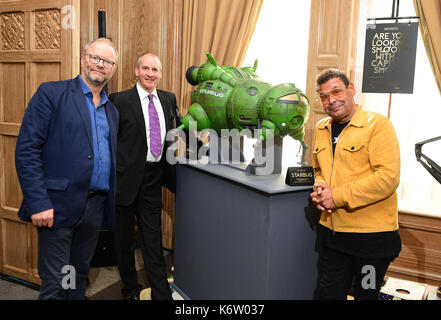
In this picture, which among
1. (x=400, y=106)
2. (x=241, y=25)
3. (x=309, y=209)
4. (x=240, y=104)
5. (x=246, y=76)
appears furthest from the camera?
(x=241, y=25)

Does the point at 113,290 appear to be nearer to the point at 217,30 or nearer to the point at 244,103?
the point at 244,103

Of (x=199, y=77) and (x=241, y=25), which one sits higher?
(x=241, y=25)

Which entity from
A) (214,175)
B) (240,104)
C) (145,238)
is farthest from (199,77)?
(145,238)

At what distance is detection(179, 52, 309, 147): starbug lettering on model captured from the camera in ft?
6.58

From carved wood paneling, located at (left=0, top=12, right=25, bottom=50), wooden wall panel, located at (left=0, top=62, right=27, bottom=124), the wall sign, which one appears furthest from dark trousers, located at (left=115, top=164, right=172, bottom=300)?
the wall sign

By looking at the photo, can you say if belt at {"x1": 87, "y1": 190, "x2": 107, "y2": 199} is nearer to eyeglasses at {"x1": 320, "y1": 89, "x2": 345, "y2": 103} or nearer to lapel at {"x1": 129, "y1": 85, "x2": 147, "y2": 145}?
lapel at {"x1": 129, "y1": 85, "x2": 147, "y2": 145}

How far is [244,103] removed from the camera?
2.15 meters

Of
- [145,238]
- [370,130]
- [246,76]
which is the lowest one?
[145,238]

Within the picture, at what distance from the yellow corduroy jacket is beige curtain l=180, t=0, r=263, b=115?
1.66 meters

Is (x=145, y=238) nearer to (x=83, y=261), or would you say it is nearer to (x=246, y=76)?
(x=83, y=261)

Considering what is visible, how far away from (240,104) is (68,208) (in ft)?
3.48

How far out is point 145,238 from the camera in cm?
253

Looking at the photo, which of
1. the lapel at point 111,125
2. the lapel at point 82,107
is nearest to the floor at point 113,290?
the lapel at point 111,125

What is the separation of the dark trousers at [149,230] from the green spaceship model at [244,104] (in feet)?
1.50
